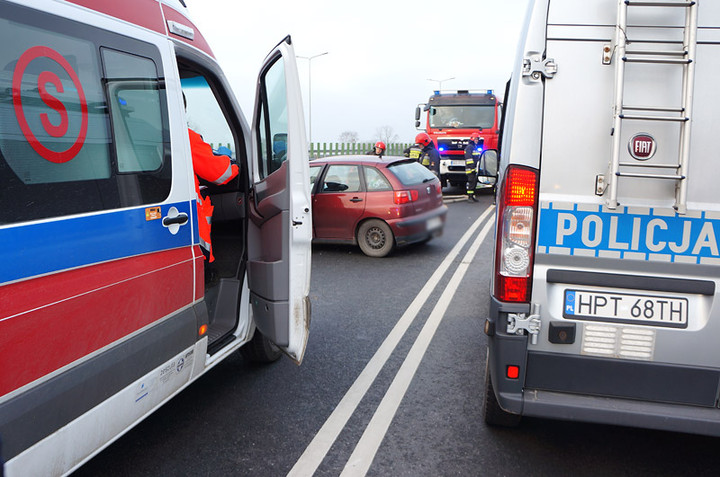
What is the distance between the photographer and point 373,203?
27.7ft

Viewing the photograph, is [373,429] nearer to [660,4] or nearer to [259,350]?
[259,350]

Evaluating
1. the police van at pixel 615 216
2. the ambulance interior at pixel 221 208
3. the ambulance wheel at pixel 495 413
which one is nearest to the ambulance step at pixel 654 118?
the police van at pixel 615 216

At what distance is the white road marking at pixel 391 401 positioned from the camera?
3051mm

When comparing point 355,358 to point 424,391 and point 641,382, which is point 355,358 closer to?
point 424,391

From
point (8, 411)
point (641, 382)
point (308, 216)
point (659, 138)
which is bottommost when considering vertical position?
point (641, 382)

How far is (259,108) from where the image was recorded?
3965mm

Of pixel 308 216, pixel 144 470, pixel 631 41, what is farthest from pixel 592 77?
pixel 144 470

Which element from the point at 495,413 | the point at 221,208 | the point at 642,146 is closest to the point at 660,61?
the point at 642,146

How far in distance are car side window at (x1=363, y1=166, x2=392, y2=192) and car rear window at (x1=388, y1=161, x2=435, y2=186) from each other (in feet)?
0.59

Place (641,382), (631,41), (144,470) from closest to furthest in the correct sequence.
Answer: (631,41) < (641,382) < (144,470)

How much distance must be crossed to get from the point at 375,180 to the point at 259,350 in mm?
4705

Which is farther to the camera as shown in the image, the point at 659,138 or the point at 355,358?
the point at 355,358

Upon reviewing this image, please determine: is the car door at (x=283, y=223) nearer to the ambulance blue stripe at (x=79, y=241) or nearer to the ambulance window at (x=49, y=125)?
the ambulance blue stripe at (x=79, y=241)

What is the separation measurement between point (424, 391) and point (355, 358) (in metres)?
0.76
